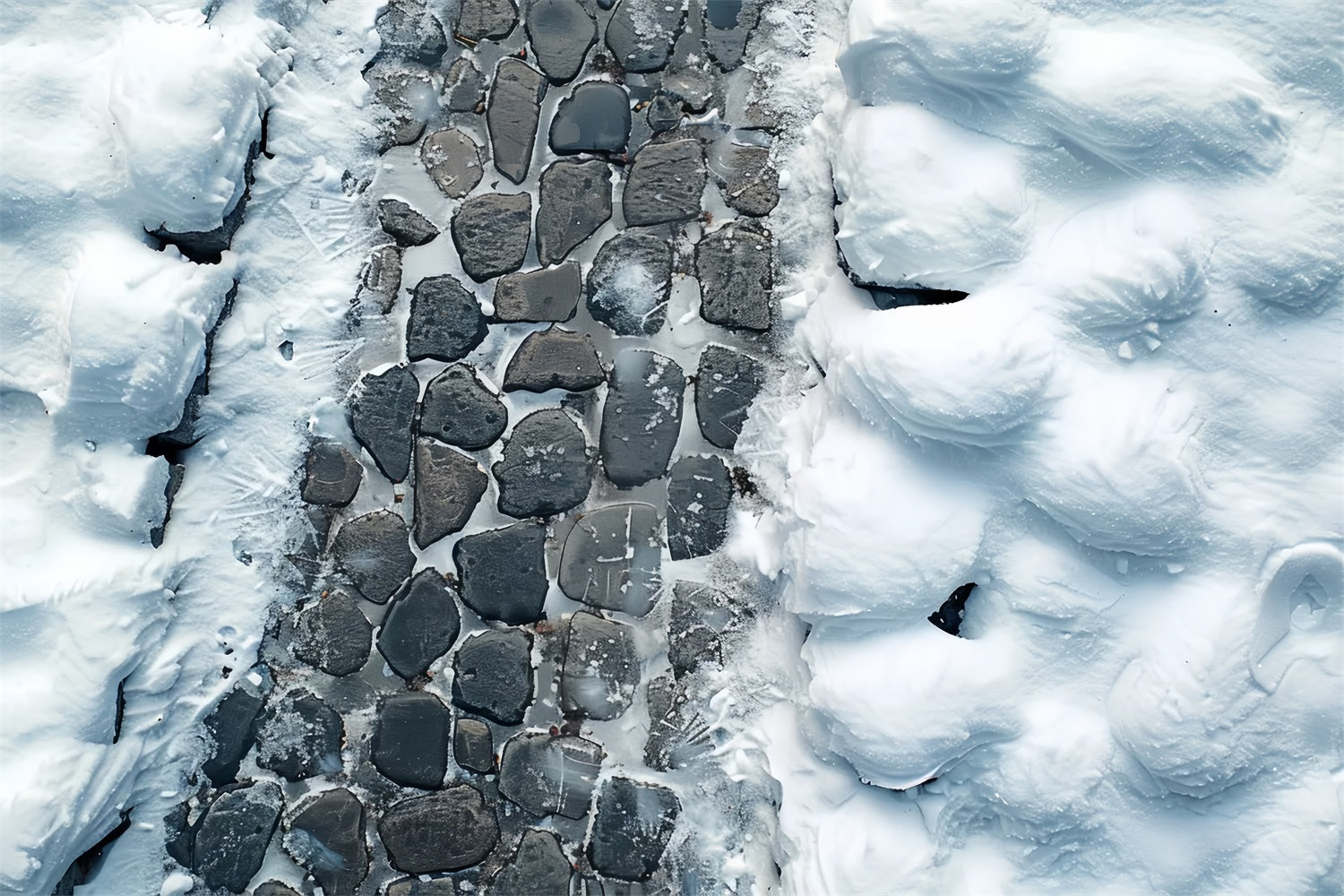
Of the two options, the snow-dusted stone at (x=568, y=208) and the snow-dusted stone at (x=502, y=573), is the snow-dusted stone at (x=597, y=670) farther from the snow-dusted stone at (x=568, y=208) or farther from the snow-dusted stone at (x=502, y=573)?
the snow-dusted stone at (x=568, y=208)

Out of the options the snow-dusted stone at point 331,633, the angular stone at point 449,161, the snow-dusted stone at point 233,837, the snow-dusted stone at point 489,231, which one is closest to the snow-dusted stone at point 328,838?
the snow-dusted stone at point 233,837

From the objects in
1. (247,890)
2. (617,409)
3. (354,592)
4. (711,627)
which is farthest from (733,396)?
(247,890)

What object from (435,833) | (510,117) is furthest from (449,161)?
(435,833)

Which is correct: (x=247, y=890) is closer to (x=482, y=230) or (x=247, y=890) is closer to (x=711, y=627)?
(x=711, y=627)

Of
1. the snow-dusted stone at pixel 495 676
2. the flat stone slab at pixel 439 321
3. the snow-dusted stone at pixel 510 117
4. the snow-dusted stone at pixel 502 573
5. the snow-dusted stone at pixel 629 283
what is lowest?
the snow-dusted stone at pixel 495 676

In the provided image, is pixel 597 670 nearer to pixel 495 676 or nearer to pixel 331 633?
pixel 495 676

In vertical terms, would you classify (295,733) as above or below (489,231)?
below
